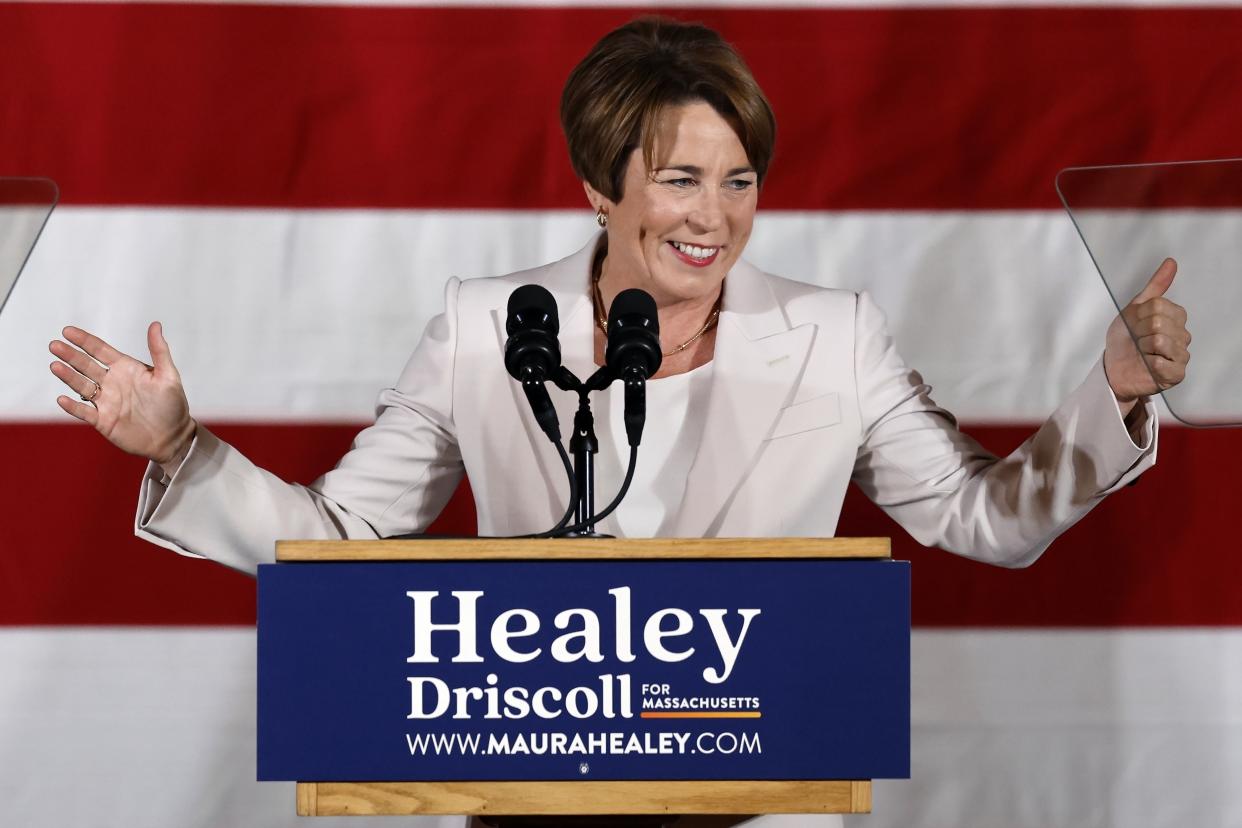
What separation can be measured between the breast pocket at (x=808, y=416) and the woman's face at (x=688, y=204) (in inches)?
7.0

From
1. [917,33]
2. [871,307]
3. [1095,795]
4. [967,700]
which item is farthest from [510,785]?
[917,33]

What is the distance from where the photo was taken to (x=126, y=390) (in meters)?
1.38

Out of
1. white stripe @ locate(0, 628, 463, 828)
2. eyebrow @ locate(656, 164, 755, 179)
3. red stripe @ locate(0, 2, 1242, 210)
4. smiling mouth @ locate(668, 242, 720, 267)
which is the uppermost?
red stripe @ locate(0, 2, 1242, 210)

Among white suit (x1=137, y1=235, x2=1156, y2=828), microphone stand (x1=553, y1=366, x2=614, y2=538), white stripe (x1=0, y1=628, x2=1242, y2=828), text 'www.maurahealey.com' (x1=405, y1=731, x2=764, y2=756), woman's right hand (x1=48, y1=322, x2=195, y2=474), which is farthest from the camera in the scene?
white stripe (x1=0, y1=628, x2=1242, y2=828)

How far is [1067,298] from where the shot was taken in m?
2.14

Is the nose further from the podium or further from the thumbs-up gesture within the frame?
the podium

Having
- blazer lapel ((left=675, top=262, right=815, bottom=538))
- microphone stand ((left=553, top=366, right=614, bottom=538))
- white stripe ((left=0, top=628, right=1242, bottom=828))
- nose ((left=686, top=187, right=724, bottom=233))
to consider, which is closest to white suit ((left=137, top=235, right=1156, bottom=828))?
blazer lapel ((left=675, top=262, right=815, bottom=538))

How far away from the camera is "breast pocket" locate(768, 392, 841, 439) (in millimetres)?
1624

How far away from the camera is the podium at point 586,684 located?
1.10 metres

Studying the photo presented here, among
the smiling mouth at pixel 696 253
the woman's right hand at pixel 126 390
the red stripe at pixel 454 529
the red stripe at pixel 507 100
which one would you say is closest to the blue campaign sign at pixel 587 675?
the woman's right hand at pixel 126 390

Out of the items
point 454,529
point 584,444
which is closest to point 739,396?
point 584,444

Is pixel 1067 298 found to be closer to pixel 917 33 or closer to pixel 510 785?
pixel 917 33

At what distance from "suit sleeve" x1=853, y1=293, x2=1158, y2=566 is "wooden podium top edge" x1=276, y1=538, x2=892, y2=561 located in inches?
17.9

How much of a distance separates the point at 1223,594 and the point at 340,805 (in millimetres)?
1522
